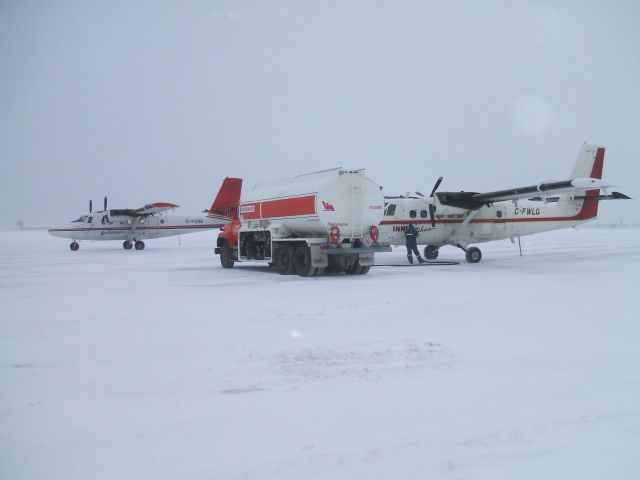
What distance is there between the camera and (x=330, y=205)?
16.5 meters

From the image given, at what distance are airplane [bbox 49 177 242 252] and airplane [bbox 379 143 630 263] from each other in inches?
609

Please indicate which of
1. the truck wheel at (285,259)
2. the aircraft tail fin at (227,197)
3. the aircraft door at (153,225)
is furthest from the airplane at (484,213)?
the aircraft door at (153,225)

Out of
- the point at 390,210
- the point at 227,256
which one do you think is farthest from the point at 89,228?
the point at 390,210

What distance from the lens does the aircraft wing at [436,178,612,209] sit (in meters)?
18.1

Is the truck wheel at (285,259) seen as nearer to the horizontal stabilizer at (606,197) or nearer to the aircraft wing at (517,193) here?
the aircraft wing at (517,193)

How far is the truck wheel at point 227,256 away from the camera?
828 inches

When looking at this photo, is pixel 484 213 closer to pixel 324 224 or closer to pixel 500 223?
pixel 500 223

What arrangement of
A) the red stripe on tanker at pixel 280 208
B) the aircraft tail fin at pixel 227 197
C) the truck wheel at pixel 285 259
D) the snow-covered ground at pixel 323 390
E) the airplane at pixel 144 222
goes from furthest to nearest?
the airplane at pixel 144 222 < the aircraft tail fin at pixel 227 197 < the truck wheel at pixel 285 259 < the red stripe on tanker at pixel 280 208 < the snow-covered ground at pixel 323 390

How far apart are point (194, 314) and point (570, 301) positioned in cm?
751

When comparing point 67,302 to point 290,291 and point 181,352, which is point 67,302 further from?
point 181,352

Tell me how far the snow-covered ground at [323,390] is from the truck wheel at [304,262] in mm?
5672

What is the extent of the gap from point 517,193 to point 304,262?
30.3 ft

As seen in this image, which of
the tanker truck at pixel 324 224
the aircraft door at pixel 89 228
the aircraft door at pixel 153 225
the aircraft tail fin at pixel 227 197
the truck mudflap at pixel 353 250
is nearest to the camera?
the truck mudflap at pixel 353 250

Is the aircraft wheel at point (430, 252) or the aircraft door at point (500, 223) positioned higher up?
the aircraft door at point (500, 223)
